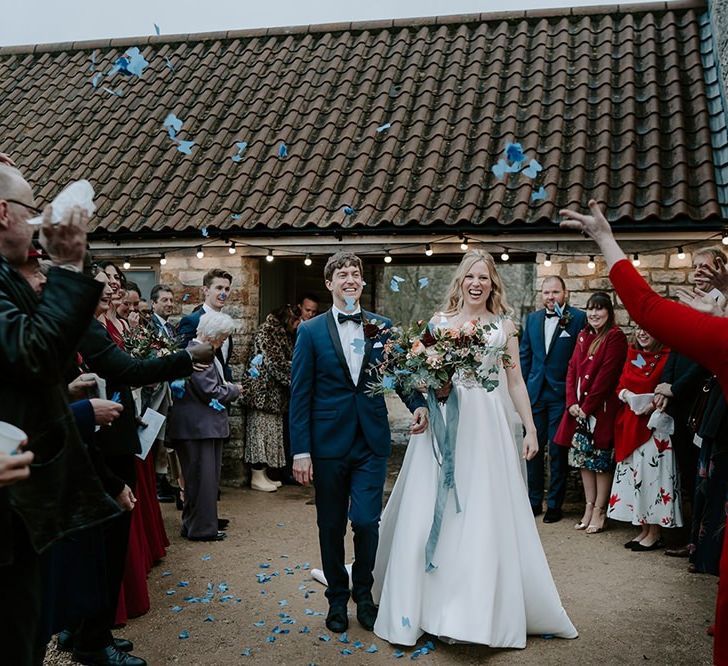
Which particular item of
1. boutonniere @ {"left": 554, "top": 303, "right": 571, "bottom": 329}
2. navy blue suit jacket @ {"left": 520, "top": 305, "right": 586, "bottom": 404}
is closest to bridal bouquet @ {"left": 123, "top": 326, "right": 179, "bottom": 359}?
navy blue suit jacket @ {"left": 520, "top": 305, "right": 586, "bottom": 404}

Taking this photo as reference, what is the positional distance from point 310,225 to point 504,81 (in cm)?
367

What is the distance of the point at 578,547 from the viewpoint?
6.15m

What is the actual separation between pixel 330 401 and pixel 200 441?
91.7 inches

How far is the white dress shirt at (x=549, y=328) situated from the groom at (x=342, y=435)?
10.6ft

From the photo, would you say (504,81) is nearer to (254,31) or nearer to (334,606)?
(254,31)

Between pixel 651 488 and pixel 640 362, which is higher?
pixel 640 362

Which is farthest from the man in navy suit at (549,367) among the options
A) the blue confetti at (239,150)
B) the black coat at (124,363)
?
the black coat at (124,363)

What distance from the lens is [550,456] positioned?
706cm

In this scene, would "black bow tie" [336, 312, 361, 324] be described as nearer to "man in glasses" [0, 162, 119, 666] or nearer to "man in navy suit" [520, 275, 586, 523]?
"man in glasses" [0, 162, 119, 666]

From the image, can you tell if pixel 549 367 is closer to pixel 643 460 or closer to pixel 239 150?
pixel 643 460

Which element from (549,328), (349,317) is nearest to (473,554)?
(349,317)

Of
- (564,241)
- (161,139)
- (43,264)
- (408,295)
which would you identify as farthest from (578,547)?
(408,295)

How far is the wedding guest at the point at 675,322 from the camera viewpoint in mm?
2414

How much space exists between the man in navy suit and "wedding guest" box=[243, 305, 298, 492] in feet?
9.01
